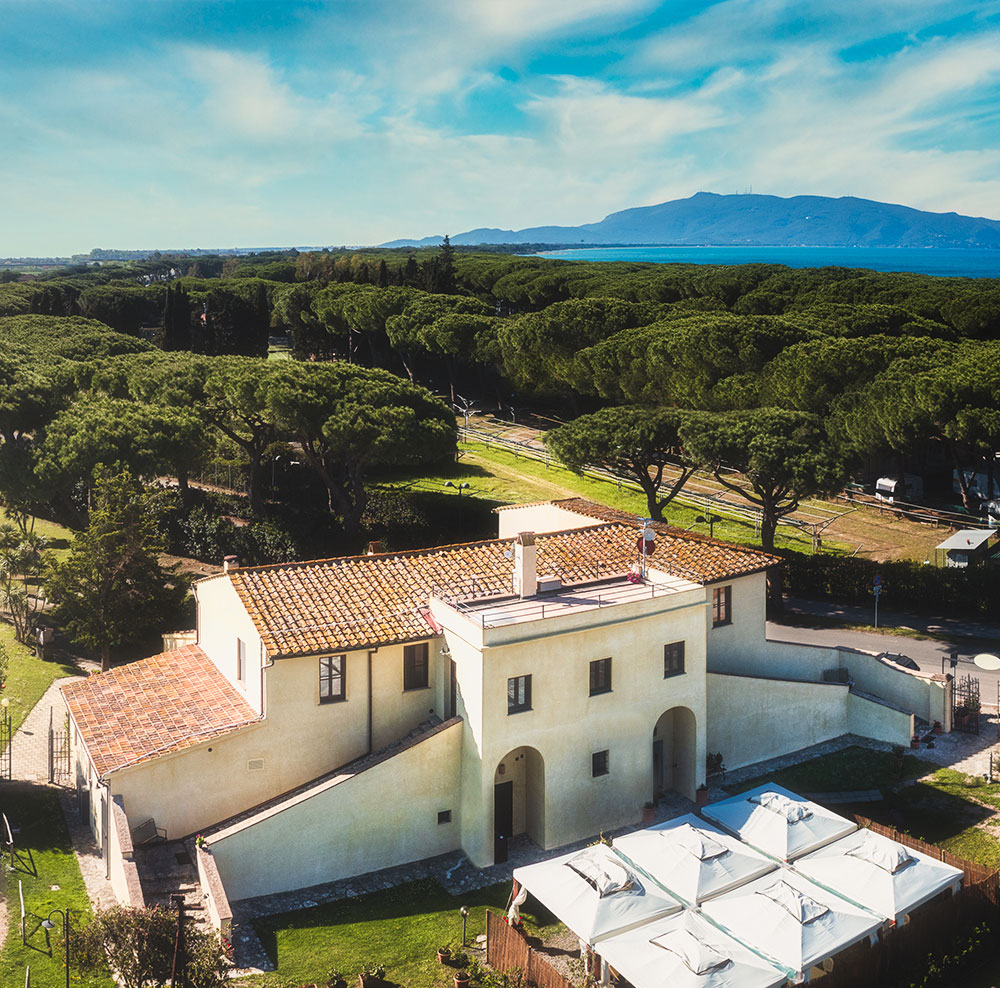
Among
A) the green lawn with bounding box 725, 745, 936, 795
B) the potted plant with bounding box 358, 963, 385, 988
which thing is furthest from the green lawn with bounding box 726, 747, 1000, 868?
the potted plant with bounding box 358, 963, 385, 988

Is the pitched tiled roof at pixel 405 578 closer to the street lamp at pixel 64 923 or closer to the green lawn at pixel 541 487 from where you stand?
the street lamp at pixel 64 923

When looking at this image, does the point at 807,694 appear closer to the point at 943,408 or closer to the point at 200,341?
the point at 943,408

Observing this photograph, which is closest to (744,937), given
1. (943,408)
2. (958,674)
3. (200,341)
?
(958,674)

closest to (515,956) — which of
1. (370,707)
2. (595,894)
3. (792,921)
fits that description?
(595,894)

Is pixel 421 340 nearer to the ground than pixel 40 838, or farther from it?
farther from it

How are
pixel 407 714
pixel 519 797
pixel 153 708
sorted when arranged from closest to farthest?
pixel 407 714 → pixel 519 797 → pixel 153 708

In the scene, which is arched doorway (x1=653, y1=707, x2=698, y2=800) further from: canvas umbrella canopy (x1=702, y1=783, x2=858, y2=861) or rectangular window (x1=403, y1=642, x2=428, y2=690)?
rectangular window (x1=403, y1=642, x2=428, y2=690)

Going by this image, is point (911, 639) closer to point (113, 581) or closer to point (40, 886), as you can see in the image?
point (113, 581)
